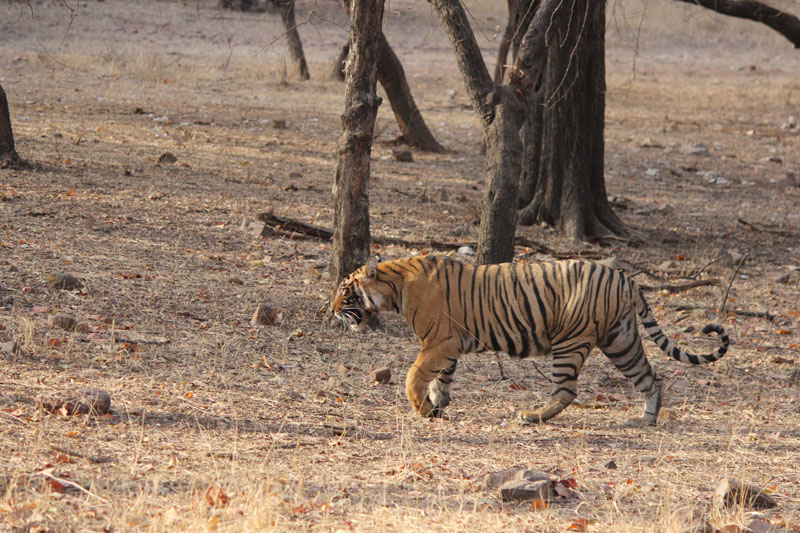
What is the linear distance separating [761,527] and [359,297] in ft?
8.95

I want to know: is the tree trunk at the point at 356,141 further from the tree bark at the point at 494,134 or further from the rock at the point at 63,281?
the rock at the point at 63,281

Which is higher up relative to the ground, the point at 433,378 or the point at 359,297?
the point at 359,297

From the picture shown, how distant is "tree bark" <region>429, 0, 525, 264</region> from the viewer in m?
6.89

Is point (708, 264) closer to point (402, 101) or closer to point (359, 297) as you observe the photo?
point (359, 297)

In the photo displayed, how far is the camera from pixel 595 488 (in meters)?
4.23

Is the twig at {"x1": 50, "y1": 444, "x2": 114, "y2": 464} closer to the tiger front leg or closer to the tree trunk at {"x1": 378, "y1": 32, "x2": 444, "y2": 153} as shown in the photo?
the tiger front leg

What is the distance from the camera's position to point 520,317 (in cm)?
534

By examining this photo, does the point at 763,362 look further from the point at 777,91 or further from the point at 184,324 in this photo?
the point at 777,91

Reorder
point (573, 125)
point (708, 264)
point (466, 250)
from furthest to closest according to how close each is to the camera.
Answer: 1. point (573, 125)
2. point (466, 250)
3. point (708, 264)

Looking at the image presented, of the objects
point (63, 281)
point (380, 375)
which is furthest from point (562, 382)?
point (63, 281)

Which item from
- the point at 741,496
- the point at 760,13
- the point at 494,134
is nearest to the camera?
the point at 741,496

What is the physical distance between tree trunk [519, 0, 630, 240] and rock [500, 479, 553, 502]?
5.90 metres

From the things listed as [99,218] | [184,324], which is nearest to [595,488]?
[184,324]

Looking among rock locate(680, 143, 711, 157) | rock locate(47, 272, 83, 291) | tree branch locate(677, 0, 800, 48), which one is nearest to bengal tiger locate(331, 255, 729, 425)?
rock locate(47, 272, 83, 291)
